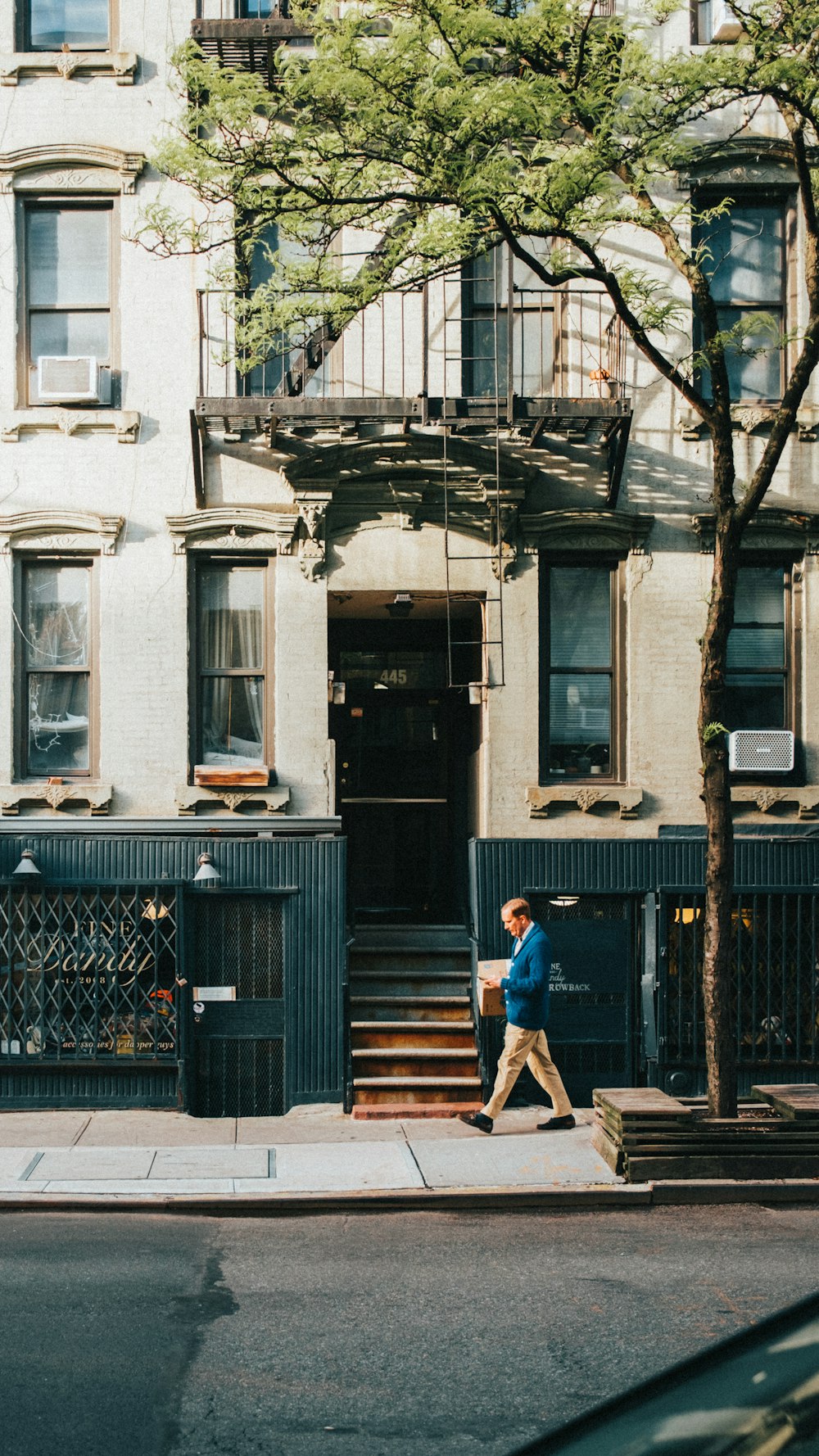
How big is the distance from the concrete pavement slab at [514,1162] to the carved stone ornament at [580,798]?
3.13 meters

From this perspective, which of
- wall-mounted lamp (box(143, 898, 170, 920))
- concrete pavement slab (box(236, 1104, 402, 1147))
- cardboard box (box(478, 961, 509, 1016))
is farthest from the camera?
wall-mounted lamp (box(143, 898, 170, 920))

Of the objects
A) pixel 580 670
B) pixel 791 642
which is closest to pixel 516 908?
pixel 580 670

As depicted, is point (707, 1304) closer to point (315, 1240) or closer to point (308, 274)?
point (315, 1240)

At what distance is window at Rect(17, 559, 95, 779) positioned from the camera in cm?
1314

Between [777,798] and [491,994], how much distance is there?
3479mm

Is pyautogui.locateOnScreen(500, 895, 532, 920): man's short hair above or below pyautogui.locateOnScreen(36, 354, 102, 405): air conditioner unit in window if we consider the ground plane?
below

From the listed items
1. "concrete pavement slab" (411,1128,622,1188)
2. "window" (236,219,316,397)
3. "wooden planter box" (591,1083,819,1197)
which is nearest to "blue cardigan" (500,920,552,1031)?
"concrete pavement slab" (411,1128,622,1188)

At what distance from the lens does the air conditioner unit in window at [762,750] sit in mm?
13094

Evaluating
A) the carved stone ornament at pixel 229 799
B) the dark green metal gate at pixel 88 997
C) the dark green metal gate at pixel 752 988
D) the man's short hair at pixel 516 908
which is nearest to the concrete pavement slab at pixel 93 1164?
the dark green metal gate at pixel 88 997

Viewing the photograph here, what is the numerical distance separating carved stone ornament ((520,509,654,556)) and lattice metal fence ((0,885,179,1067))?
4.91 meters

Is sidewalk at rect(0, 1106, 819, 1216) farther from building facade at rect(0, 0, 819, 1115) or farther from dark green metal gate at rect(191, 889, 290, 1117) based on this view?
building facade at rect(0, 0, 819, 1115)

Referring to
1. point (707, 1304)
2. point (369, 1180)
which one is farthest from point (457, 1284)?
point (369, 1180)

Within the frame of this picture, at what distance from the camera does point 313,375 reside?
13.3 meters

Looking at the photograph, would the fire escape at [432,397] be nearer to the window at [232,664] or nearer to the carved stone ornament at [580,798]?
the window at [232,664]
